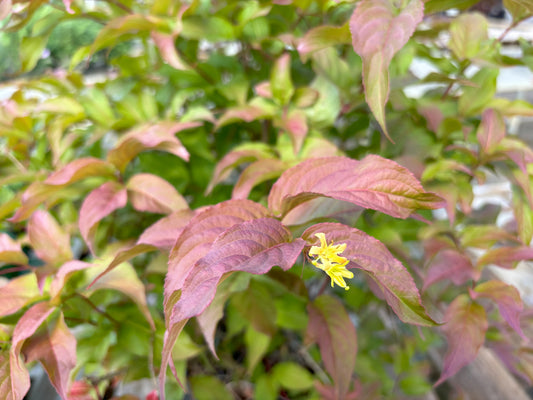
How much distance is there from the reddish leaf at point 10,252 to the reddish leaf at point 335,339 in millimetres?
318

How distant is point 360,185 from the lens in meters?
0.27

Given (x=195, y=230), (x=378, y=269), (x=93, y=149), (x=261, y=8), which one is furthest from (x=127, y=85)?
(x=378, y=269)

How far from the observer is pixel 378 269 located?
0.23m

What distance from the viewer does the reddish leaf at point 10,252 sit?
38 centimetres

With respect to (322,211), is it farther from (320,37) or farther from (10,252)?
(10,252)

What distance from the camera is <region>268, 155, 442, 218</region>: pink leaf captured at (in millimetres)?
252

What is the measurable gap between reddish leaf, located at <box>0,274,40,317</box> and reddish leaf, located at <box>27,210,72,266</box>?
3cm

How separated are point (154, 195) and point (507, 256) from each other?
14.6 inches

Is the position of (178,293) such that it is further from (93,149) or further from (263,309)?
(93,149)

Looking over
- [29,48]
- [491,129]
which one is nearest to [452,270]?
[491,129]

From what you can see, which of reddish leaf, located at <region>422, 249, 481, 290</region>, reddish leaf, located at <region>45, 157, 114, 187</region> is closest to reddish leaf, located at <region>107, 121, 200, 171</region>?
reddish leaf, located at <region>45, 157, 114, 187</region>

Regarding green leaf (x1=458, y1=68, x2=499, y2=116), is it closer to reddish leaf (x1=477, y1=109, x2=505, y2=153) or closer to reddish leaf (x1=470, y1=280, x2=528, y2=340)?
reddish leaf (x1=477, y1=109, x2=505, y2=153)

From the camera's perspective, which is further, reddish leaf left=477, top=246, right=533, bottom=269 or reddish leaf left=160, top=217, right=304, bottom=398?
reddish leaf left=477, top=246, right=533, bottom=269

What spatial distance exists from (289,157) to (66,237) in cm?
26
